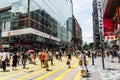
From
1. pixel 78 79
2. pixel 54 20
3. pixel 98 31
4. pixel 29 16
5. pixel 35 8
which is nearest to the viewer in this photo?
pixel 78 79

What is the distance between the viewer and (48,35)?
233ft

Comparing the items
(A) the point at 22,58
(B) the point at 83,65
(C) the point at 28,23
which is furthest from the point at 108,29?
(C) the point at 28,23

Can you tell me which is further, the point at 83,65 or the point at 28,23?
the point at 28,23

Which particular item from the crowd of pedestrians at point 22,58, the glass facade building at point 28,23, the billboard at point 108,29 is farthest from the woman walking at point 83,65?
the glass facade building at point 28,23

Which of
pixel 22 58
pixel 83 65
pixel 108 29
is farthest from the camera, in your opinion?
pixel 108 29

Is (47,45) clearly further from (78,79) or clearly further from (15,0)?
(78,79)

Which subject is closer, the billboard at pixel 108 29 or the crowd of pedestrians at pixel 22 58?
the crowd of pedestrians at pixel 22 58

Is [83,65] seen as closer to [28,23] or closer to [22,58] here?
[22,58]

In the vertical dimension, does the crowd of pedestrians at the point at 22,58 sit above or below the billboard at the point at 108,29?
below

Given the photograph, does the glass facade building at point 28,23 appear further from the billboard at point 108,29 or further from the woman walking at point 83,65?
the woman walking at point 83,65

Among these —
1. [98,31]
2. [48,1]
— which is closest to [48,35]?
[48,1]

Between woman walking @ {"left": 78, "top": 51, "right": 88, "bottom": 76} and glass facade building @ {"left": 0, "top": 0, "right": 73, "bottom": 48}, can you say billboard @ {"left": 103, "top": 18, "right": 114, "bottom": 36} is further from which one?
glass facade building @ {"left": 0, "top": 0, "right": 73, "bottom": 48}

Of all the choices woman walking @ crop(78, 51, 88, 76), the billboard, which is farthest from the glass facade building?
woman walking @ crop(78, 51, 88, 76)

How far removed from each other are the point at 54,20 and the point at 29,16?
27184 millimetres
